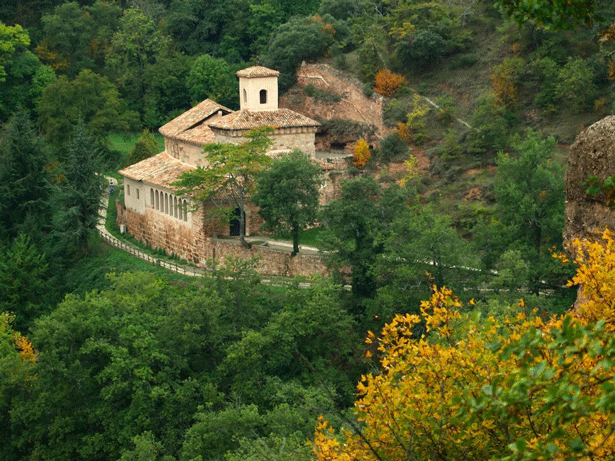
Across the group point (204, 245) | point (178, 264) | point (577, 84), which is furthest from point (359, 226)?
point (577, 84)

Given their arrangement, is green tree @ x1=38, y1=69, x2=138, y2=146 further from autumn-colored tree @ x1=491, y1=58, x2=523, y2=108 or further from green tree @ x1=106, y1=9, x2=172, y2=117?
autumn-colored tree @ x1=491, y1=58, x2=523, y2=108

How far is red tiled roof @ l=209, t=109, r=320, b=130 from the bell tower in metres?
0.71

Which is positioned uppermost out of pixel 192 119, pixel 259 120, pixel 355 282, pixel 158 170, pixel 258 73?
pixel 258 73

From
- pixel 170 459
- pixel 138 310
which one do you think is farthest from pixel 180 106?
pixel 170 459

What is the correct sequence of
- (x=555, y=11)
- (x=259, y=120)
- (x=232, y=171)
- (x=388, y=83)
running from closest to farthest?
(x=555, y=11) → (x=232, y=171) → (x=259, y=120) → (x=388, y=83)

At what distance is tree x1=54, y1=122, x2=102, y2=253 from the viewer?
51375mm

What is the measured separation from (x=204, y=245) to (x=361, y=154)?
9.71 m

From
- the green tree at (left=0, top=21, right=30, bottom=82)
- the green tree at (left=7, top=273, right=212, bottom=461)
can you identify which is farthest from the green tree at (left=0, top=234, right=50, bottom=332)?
the green tree at (left=0, top=21, right=30, bottom=82)

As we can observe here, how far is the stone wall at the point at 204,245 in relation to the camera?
44.8 meters

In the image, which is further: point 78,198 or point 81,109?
point 81,109

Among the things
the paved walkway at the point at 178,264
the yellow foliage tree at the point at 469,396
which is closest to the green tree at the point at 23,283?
the paved walkway at the point at 178,264

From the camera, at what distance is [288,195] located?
44.2 meters

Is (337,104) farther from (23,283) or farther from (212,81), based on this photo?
(23,283)

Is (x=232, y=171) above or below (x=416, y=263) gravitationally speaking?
above
